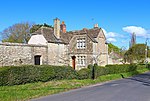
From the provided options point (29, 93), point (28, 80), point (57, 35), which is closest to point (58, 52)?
point (57, 35)

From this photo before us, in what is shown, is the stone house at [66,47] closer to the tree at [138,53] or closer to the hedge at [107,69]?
the hedge at [107,69]

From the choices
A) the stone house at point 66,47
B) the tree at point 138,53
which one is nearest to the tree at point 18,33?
the stone house at point 66,47

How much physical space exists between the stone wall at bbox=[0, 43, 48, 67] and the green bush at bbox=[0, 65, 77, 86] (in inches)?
327

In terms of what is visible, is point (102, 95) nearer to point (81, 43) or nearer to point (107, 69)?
point (107, 69)

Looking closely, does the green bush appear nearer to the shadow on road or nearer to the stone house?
the shadow on road

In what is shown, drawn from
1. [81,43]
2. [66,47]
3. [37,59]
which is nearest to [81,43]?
[81,43]

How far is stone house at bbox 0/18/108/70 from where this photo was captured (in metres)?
34.1

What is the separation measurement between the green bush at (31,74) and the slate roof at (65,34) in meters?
13.6

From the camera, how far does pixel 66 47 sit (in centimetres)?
4119

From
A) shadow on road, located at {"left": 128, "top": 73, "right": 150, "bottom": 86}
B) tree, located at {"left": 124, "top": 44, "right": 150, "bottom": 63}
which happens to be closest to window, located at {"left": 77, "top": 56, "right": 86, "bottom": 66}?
shadow on road, located at {"left": 128, "top": 73, "right": 150, "bottom": 86}

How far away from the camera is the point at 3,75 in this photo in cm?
1755

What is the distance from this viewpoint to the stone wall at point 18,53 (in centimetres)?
2800

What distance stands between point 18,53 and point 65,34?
14483 mm

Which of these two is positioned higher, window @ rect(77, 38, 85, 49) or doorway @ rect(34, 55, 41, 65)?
window @ rect(77, 38, 85, 49)
